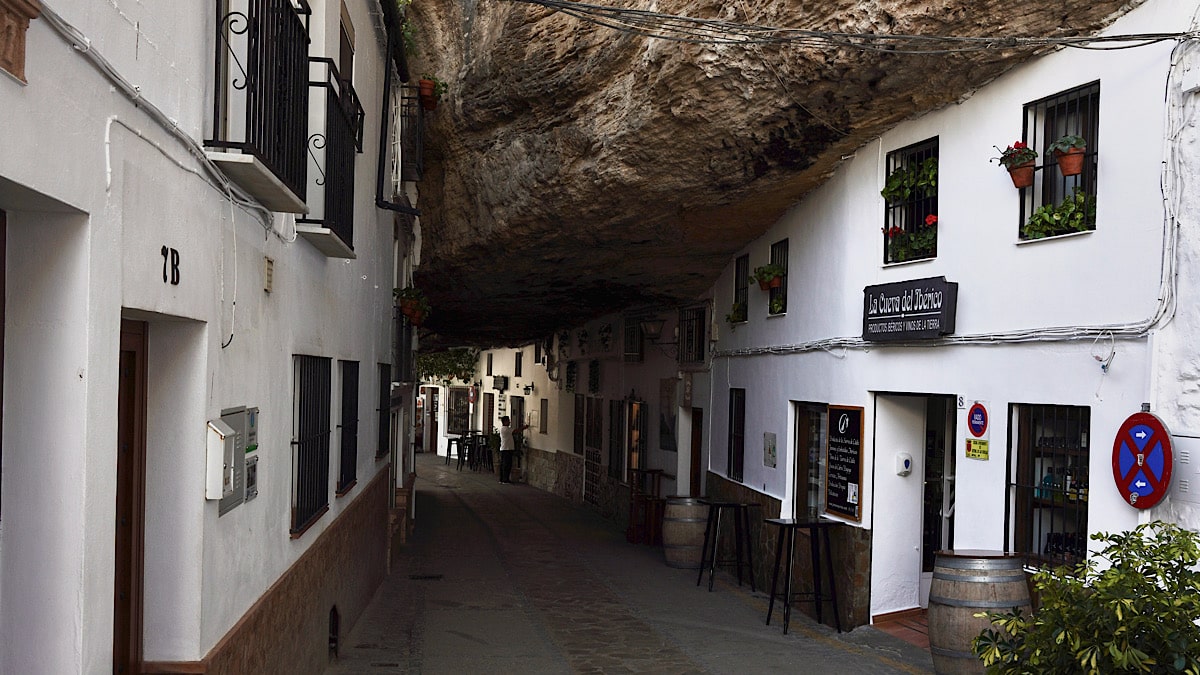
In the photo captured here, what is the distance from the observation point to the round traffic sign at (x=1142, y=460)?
246 inches

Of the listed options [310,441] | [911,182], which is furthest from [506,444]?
[310,441]

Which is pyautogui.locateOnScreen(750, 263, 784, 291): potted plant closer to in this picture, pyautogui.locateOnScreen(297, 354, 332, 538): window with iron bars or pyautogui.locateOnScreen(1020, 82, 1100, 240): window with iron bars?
pyautogui.locateOnScreen(1020, 82, 1100, 240): window with iron bars

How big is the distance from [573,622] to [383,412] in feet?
13.1

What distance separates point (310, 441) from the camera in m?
7.55

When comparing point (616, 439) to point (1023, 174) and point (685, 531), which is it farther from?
point (1023, 174)

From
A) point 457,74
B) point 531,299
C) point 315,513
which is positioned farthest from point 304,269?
point 531,299

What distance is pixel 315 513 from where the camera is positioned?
306 inches

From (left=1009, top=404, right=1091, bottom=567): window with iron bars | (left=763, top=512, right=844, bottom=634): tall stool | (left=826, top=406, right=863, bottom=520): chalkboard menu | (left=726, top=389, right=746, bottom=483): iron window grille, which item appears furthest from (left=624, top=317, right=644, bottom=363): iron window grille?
(left=1009, top=404, right=1091, bottom=567): window with iron bars

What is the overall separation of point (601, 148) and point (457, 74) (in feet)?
10.6

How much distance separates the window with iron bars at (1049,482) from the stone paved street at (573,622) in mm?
1615

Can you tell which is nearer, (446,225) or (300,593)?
(300,593)

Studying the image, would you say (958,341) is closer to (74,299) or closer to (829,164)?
(829,164)

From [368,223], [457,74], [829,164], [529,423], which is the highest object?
[457,74]

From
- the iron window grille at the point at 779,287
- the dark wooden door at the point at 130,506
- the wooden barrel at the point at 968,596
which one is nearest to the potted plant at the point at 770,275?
the iron window grille at the point at 779,287
